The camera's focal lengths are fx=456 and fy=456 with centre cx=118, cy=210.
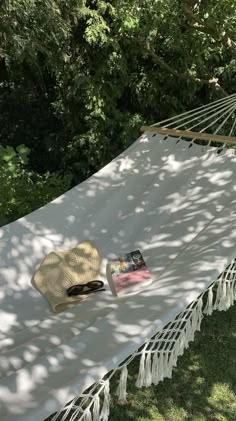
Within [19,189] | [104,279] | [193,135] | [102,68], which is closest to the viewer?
[104,279]

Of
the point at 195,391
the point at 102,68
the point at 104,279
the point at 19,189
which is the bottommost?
the point at 195,391

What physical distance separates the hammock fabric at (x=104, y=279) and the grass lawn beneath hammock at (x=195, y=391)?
0.17 meters

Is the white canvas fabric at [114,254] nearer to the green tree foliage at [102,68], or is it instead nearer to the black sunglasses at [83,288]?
the black sunglasses at [83,288]

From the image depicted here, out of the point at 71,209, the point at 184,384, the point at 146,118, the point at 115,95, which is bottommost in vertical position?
the point at 184,384

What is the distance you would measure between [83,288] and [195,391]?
655mm

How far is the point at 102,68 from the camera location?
11.3 ft

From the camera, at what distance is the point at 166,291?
1.46 metres

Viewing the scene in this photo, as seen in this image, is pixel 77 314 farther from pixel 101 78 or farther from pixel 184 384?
pixel 101 78

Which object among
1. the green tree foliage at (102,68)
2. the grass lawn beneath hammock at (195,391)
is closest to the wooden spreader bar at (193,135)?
the green tree foliage at (102,68)

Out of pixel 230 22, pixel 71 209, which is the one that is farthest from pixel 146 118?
pixel 71 209

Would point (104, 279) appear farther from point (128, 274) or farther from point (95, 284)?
point (128, 274)

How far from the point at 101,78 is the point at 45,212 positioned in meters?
1.66

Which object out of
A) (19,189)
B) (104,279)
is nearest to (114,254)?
(104,279)

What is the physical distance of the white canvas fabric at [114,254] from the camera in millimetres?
1140
